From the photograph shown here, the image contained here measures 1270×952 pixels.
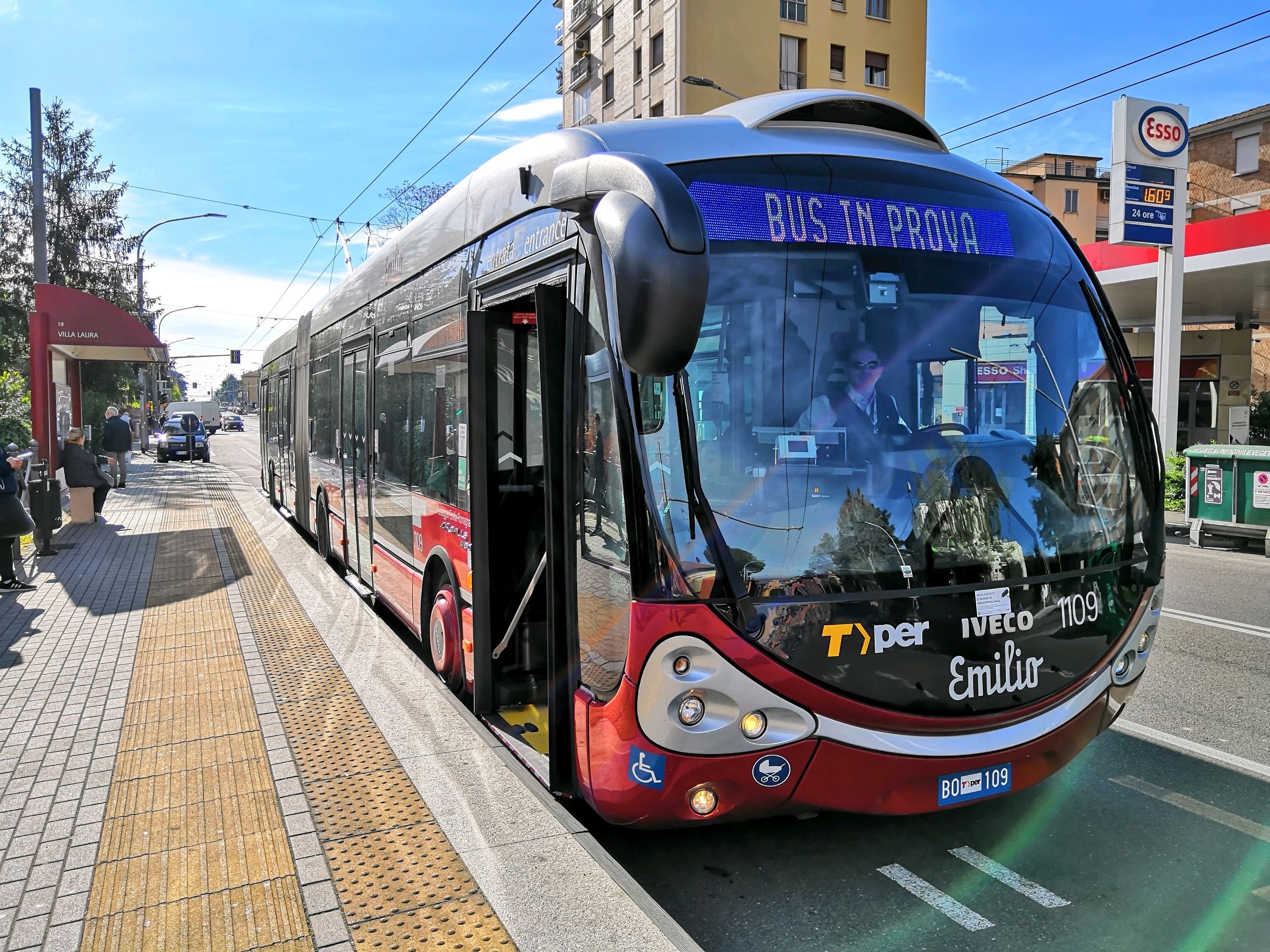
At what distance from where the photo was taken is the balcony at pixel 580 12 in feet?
151

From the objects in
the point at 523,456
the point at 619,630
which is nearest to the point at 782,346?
the point at 619,630

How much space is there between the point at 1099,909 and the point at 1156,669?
356 cm

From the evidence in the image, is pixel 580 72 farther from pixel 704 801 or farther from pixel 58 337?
pixel 704 801

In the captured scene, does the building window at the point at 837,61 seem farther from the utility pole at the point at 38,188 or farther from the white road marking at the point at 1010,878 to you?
the white road marking at the point at 1010,878

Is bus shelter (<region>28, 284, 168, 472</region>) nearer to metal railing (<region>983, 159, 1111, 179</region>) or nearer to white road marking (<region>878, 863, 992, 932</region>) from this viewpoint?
white road marking (<region>878, 863, 992, 932</region>)

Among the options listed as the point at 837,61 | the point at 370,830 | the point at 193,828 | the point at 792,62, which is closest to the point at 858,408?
the point at 370,830

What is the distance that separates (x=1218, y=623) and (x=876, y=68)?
130 ft

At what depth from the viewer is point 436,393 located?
5.87 meters

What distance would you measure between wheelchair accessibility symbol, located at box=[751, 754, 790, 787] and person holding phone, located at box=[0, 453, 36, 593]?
9031 millimetres

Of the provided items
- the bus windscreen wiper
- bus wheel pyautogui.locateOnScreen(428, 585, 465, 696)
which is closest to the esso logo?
bus wheel pyautogui.locateOnScreen(428, 585, 465, 696)

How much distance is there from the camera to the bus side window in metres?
3.48

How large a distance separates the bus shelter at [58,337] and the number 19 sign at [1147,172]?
1659 centimetres

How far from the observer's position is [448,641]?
5727mm

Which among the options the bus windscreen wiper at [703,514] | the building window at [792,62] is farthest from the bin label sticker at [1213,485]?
the building window at [792,62]
